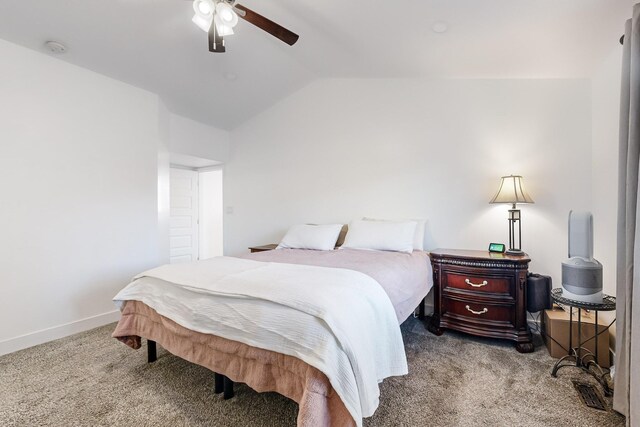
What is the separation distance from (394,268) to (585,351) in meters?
1.46

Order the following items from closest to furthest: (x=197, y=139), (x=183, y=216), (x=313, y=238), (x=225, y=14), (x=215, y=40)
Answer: (x=225, y=14)
(x=215, y=40)
(x=313, y=238)
(x=197, y=139)
(x=183, y=216)

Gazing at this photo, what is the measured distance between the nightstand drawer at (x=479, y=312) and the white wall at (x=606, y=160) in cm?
71

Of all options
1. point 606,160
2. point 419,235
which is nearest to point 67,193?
point 419,235

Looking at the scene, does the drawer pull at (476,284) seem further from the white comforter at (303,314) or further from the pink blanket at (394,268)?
the white comforter at (303,314)

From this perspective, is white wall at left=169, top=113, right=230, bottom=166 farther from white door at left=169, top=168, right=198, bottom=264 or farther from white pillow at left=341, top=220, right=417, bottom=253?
white pillow at left=341, top=220, right=417, bottom=253

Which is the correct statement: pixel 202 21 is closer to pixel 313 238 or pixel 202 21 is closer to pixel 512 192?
pixel 313 238

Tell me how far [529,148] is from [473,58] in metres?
1.02

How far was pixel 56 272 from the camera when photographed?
8.29ft

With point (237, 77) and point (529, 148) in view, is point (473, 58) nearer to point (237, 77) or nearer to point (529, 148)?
point (529, 148)

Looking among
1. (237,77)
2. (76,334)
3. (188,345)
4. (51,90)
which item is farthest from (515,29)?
(76,334)

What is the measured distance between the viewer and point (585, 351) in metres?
1.98

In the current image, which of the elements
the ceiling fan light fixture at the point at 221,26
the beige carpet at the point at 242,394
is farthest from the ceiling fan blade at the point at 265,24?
the beige carpet at the point at 242,394

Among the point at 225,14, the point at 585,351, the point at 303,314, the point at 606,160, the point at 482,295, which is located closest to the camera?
the point at 303,314

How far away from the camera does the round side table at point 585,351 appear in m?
1.66
